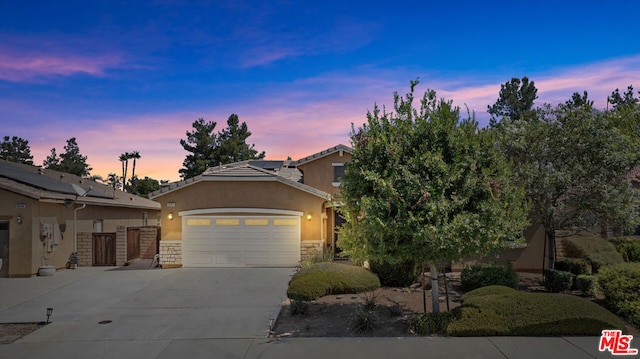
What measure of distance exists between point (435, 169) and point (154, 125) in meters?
16.5

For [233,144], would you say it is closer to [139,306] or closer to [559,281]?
[139,306]

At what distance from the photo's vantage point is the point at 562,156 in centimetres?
1191

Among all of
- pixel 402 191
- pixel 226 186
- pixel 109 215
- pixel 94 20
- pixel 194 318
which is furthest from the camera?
pixel 109 215

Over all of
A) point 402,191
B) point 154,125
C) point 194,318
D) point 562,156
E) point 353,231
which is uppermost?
point 154,125

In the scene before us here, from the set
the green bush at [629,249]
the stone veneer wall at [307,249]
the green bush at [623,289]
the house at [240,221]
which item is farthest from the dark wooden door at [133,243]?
the green bush at [629,249]

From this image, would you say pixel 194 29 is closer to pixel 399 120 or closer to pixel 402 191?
pixel 399 120

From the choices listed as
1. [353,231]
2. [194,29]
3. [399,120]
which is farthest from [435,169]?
[194,29]

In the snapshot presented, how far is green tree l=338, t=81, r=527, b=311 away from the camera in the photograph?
7.62m

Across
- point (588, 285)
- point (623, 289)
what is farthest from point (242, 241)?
point (623, 289)

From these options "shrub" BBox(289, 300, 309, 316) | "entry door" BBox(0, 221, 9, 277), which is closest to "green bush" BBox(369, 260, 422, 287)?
"shrub" BBox(289, 300, 309, 316)

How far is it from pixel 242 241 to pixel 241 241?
1.7 inches

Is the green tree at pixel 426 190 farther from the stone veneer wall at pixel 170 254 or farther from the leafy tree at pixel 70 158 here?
the leafy tree at pixel 70 158

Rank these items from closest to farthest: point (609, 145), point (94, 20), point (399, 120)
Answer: point (399, 120), point (609, 145), point (94, 20)

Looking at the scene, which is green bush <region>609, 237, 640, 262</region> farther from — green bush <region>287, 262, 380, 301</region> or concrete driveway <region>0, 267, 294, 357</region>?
concrete driveway <region>0, 267, 294, 357</region>
